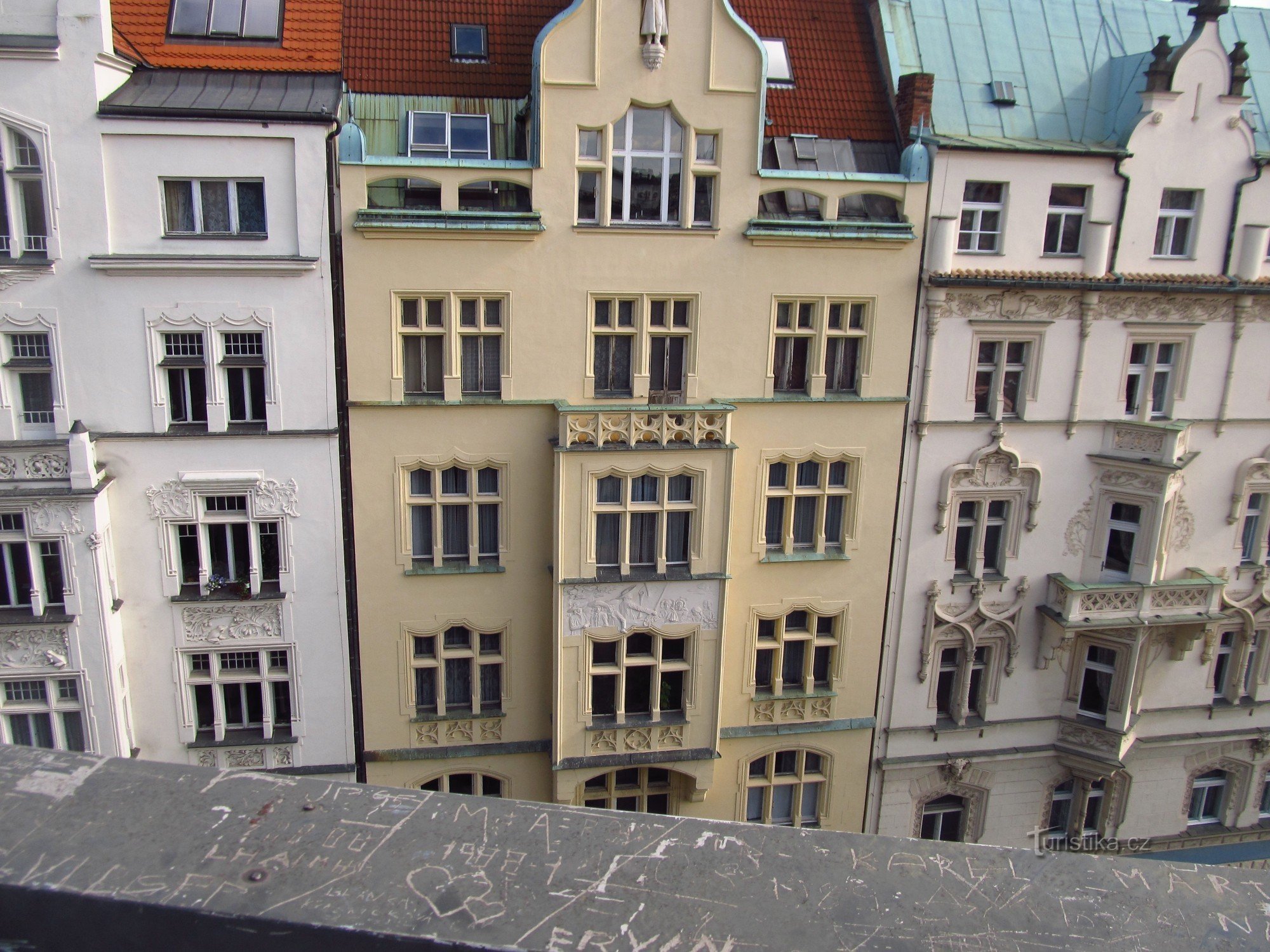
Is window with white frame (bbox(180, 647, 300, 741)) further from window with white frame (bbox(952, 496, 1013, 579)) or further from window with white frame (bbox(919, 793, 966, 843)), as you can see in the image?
window with white frame (bbox(919, 793, 966, 843))

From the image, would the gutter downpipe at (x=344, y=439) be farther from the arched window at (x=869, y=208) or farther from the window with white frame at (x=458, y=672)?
the arched window at (x=869, y=208)

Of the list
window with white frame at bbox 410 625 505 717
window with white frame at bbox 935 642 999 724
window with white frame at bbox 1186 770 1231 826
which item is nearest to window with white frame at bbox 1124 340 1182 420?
window with white frame at bbox 935 642 999 724

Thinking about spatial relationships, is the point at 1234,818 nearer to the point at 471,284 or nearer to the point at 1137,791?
the point at 1137,791

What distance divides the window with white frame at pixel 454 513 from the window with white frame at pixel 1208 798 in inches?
766

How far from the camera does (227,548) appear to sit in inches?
717

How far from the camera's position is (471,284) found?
17.9 m

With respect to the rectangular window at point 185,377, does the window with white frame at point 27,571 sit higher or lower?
lower

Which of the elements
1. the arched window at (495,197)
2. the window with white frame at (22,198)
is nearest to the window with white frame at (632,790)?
the arched window at (495,197)

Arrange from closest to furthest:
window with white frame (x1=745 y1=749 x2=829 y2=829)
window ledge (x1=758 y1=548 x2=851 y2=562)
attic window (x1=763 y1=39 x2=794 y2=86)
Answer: window ledge (x1=758 y1=548 x2=851 y2=562) < attic window (x1=763 y1=39 x2=794 y2=86) < window with white frame (x1=745 y1=749 x2=829 y2=829)

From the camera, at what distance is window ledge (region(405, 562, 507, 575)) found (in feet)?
62.1

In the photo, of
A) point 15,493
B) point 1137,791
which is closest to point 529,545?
point 15,493

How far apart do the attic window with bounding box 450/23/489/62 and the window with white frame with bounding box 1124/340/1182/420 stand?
51.7 feet

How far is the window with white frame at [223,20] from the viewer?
716 inches

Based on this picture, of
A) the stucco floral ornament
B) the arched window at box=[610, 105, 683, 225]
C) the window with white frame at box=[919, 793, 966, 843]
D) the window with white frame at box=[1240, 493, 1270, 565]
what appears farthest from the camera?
the window with white frame at box=[919, 793, 966, 843]
